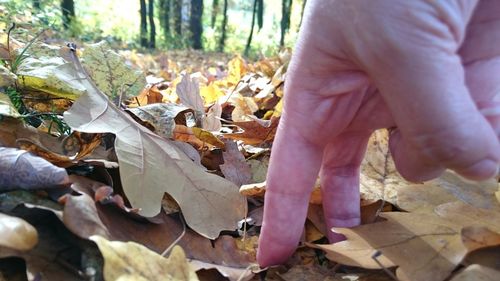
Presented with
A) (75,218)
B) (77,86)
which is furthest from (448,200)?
(77,86)

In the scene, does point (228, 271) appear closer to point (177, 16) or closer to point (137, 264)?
point (137, 264)

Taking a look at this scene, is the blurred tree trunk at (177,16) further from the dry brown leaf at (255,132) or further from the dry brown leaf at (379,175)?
the dry brown leaf at (379,175)

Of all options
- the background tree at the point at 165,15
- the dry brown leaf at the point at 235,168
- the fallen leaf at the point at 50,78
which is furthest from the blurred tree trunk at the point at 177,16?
the dry brown leaf at the point at 235,168

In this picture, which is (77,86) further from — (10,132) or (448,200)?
(448,200)

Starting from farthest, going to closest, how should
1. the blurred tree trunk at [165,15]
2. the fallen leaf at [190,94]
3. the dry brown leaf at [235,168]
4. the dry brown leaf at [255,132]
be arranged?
the blurred tree trunk at [165,15] < the fallen leaf at [190,94] < the dry brown leaf at [255,132] < the dry brown leaf at [235,168]

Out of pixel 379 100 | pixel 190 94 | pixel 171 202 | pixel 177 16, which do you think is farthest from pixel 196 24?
pixel 379 100
